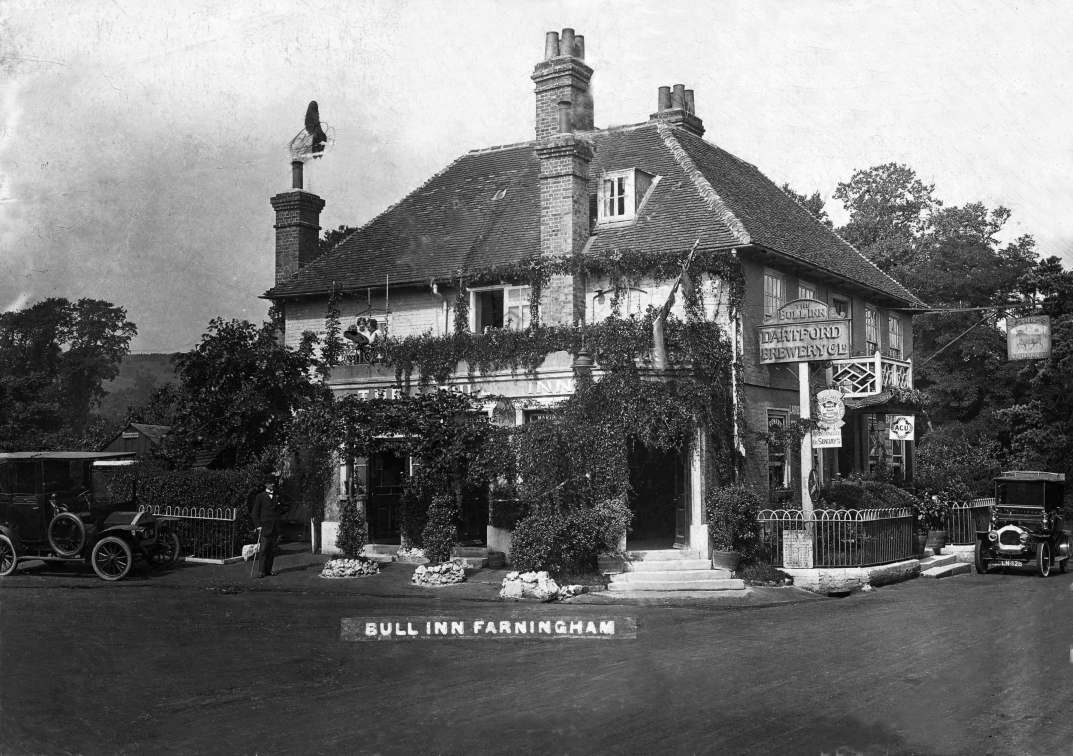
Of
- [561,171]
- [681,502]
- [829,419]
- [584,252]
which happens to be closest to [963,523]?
[829,419]

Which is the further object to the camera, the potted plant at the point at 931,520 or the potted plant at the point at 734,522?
the potted plant at the point at 931,520

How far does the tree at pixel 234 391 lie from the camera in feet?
72.3

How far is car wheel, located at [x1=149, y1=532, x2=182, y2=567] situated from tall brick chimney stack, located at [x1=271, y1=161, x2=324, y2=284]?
9.22 meters

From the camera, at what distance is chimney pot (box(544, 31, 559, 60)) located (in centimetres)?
2188

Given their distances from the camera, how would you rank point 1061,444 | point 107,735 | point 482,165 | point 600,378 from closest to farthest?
1. point 107,735
2. point 600,378
3. point 482,165
4. point 1061,444

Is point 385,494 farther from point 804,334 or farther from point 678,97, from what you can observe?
point 678,97

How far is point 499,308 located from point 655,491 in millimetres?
5546

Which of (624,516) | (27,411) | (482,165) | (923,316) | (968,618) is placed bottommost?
(968,618)

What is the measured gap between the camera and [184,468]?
21828mm

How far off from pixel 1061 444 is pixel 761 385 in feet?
49.8

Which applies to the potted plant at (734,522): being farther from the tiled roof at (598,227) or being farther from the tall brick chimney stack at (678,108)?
the tall brick chimney stack at (678,108)

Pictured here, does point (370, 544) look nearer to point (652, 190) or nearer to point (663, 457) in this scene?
point (663, 457)

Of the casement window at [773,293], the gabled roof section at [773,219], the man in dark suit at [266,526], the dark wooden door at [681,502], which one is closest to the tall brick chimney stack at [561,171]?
the gabled roof section at [773,219]

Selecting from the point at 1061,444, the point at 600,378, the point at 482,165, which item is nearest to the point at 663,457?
the point at 600,378
